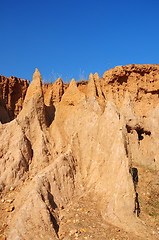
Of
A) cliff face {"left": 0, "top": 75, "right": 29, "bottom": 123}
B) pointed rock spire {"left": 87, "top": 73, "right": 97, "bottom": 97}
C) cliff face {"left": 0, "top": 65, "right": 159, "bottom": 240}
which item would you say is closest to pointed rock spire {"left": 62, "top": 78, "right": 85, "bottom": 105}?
cliff face {"left": 0, "top": 65, "right": 159, "bottom": 240}

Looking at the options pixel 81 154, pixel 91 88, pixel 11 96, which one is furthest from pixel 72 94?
pixel 81 154

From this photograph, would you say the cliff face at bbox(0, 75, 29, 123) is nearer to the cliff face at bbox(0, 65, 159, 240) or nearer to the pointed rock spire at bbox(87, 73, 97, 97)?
the cliff face at bbox(0, 65, 159, 240)

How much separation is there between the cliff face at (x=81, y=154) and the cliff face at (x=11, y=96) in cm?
34

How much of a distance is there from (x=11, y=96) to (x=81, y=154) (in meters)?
5.52

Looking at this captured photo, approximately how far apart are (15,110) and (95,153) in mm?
5554

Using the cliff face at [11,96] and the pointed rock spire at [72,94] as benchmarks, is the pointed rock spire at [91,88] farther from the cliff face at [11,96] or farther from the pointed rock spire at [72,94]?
the cliff face at [11,96]

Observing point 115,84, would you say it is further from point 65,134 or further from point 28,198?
point 28,198

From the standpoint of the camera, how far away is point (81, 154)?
1182cm

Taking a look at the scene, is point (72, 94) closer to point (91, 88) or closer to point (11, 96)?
point (91, 88)

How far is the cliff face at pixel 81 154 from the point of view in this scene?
8.51m

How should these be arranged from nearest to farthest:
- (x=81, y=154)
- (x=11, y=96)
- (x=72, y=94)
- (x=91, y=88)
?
(x=81, y=154)
(x=11, y=96)
(x=72, y=94)
(x=91, y=88)

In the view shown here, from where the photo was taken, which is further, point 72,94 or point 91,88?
point 91,88

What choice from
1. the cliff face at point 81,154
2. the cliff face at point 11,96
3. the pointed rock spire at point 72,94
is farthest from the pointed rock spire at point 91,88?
the cliff face at point 11,96

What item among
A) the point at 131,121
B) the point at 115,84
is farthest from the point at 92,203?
the point at 115,84
